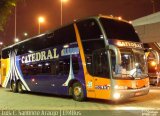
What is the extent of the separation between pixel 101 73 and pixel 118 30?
7.42ft

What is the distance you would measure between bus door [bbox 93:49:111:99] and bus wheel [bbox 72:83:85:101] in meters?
1.29

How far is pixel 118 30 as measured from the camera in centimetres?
1667

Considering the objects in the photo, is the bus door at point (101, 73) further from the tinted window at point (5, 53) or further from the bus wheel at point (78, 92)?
the tinted window at point (5, 53)

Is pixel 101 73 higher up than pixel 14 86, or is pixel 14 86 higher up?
pixel 101 73

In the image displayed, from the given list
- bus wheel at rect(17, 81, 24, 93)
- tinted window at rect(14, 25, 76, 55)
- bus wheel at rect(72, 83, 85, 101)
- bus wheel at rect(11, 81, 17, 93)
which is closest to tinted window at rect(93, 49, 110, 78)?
bus wheel at rect(72, 83, 85, 101)

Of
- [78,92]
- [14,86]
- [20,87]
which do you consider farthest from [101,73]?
[14,86]

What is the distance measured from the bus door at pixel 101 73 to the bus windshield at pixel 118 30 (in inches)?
35.8

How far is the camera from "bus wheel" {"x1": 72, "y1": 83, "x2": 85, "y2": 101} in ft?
57.1

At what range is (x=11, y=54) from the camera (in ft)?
89.7

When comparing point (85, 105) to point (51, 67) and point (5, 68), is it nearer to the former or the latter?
point (51, 67)

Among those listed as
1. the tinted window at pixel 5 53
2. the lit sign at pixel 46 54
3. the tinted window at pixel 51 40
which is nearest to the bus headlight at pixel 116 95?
the lit sign at pixel 46 54

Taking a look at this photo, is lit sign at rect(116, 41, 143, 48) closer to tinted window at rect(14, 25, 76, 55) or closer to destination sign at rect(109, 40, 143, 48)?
destination sign at rect(109, 40, 143, 48)

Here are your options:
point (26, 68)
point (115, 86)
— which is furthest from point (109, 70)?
point (26, 68)

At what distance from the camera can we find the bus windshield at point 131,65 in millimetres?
15576
